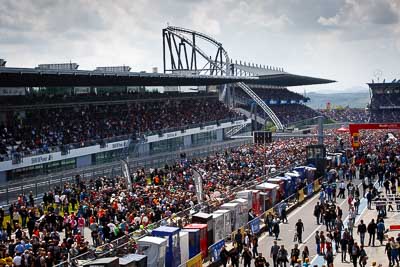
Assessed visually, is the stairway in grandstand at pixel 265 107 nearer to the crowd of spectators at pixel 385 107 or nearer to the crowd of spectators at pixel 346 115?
the crowd of spectators at pixel 385 107

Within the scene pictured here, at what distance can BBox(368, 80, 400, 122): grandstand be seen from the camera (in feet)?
332

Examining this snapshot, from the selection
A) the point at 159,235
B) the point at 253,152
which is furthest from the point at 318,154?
the point at 159,235

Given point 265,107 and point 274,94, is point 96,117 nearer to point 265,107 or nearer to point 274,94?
point 265,107

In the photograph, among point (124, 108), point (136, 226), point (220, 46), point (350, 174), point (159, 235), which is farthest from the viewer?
point (220, 46)

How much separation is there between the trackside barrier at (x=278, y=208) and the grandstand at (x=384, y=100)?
64.8m

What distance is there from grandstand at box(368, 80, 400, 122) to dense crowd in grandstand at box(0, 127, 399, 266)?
58993 mm

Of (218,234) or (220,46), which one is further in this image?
(220,46)

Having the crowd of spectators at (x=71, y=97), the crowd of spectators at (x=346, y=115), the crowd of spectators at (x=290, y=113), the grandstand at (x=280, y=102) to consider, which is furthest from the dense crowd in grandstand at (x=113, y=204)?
the crowd of spectators at (x=346, y=115)

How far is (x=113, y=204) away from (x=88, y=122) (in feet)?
70.7

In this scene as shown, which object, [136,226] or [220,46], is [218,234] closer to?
[136,226]

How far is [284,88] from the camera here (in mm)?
122938

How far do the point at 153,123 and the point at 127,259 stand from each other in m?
36.7

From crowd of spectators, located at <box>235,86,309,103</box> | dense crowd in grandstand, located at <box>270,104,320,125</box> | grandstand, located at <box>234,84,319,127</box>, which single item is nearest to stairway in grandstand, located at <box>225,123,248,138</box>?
grandstand, located at <box>234,84,319,127</box>

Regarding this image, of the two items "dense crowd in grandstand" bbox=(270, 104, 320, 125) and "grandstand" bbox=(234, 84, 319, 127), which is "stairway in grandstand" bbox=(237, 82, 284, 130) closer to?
"grandstand" bbox=(234, 84, 319, 127)
